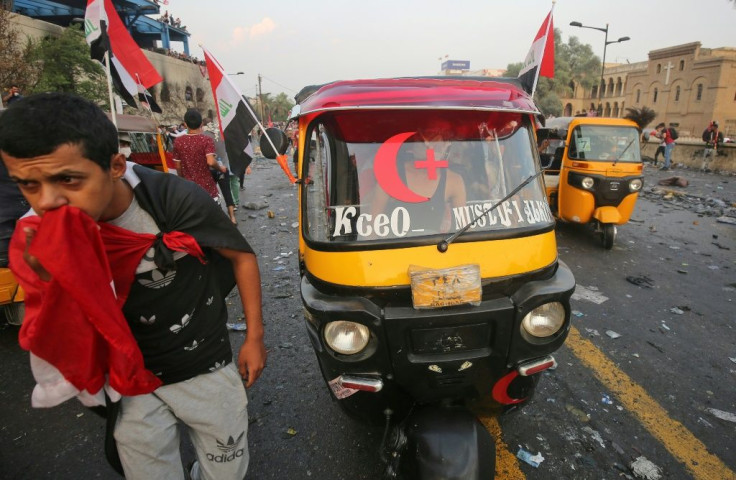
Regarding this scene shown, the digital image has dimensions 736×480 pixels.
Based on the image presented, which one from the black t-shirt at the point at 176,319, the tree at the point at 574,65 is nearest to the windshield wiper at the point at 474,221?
the black t-shirt at the point at 176,319

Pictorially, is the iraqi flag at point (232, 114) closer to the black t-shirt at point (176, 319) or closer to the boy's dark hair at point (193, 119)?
the boy's dark hair at point (193, 119)

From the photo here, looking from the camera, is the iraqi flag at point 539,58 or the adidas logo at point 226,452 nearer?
the adidas logo at point 226,452

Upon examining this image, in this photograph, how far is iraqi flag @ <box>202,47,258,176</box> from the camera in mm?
3777

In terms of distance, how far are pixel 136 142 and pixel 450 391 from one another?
949cm

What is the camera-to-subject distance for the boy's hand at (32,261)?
3.78 ft

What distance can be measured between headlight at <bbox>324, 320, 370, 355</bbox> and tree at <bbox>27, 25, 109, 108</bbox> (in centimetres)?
2176

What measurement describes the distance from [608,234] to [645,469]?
4778 millimetres

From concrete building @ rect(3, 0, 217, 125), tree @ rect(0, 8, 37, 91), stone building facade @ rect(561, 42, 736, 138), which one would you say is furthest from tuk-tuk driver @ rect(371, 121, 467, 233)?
stone building facade @ rect(561, 42, 736, 138)

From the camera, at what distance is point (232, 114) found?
389 centimetres

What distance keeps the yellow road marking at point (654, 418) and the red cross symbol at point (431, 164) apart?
235 cm

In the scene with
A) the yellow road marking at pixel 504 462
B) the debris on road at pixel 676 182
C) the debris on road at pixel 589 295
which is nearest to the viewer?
the yellow road marking at pixel 504 462

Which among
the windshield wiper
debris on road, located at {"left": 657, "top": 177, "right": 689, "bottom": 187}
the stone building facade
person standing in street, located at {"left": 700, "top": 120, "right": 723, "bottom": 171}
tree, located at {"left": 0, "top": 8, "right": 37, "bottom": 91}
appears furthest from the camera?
the stone building facade

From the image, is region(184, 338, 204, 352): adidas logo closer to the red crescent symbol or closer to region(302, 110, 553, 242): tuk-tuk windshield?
region(302, 110, 553, 242): tuk-tuk windshield

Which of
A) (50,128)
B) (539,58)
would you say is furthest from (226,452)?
(539,58)
